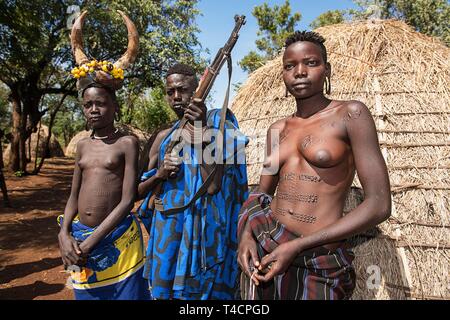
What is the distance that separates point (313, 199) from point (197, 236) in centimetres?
88

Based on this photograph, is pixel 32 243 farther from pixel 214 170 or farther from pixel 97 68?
pixel 214 170

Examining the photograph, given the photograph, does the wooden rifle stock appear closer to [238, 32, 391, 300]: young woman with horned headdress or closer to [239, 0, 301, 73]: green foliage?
[238, 32, 391, 300]: young woman with horned headdress

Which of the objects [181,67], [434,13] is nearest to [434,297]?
[181,67]

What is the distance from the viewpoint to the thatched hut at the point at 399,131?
3369 mm

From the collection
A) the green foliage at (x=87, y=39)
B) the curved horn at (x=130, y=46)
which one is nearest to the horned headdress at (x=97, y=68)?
the curved horn at (x=130, y=46)

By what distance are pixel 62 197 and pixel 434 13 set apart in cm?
1472

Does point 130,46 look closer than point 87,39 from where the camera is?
Yes

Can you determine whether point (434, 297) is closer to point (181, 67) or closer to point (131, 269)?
point (131, 269)

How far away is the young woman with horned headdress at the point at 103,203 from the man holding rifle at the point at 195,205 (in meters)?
0.21

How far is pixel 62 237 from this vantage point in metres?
2.49

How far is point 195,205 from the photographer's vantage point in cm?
235

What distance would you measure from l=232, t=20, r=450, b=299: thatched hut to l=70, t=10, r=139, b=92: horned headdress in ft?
7.45

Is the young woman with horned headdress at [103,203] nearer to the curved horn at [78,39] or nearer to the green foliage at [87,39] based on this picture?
the curved horn at [78,39]

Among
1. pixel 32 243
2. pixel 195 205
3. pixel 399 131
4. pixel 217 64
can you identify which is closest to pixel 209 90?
pixel 217 64
